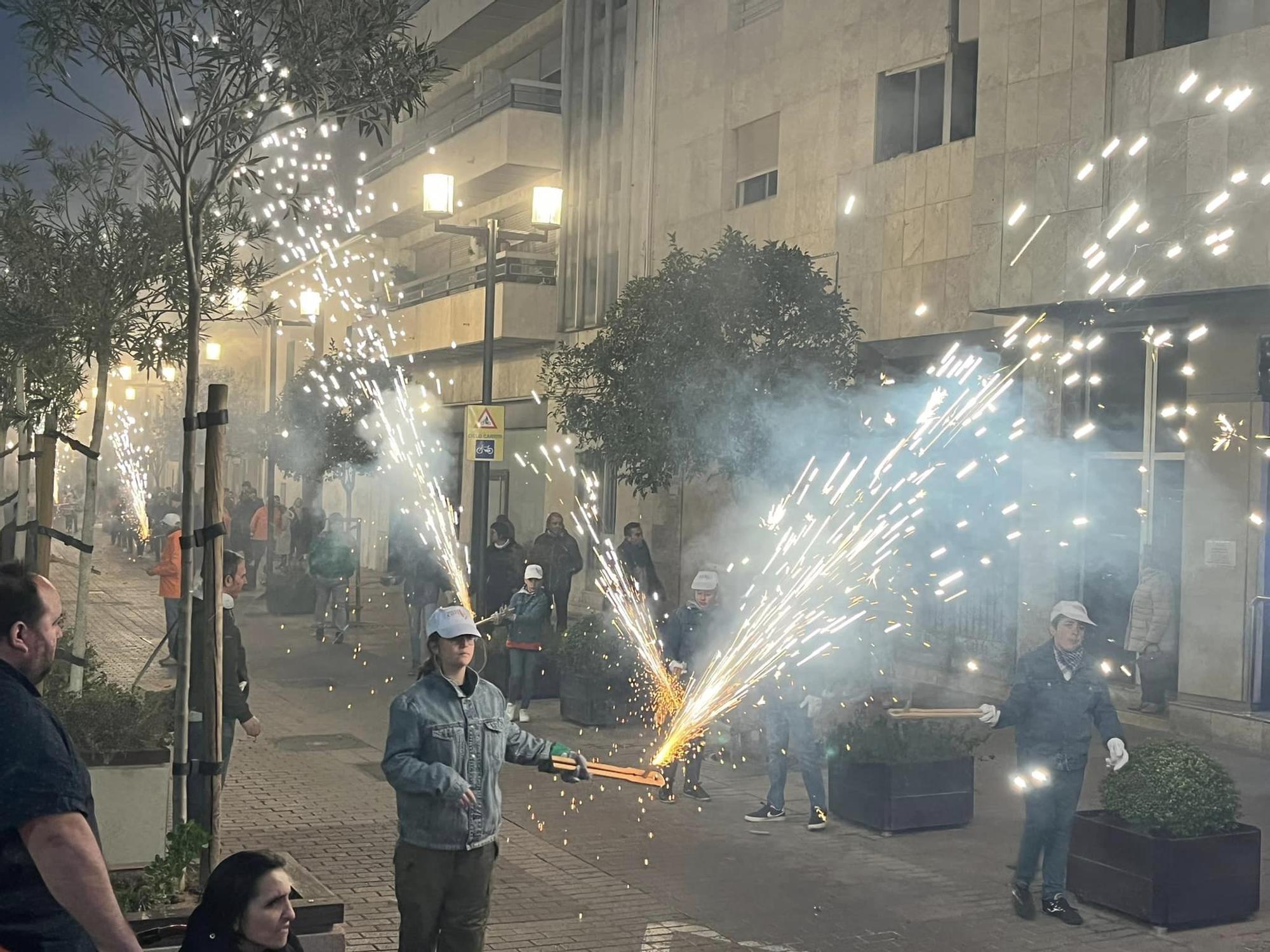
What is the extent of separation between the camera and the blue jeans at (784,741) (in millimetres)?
10203

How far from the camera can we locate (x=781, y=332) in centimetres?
1518

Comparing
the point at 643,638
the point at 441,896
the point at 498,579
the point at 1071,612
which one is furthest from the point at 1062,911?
the point at 498,579

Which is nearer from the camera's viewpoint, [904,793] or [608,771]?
[608,771]

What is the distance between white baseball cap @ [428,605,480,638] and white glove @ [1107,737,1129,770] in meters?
4.13

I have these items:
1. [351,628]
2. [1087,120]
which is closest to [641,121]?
[351,628]

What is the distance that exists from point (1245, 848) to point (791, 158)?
1388 cm

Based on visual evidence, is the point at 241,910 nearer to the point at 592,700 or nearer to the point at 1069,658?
the point at 1069,658

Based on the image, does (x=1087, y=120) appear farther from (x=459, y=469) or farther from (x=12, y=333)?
(x=459, y=469)

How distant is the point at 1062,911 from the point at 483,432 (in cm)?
1169

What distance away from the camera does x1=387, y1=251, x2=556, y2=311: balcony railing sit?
89.3ft

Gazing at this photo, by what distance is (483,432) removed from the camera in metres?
18.3

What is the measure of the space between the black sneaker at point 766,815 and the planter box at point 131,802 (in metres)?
4.34

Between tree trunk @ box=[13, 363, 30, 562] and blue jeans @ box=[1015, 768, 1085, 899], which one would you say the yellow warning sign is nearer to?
tree trunk @ box=[13, 363, 30, 562]

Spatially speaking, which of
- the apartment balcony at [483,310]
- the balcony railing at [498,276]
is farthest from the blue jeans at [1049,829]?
the balcony railing at [498,276]
